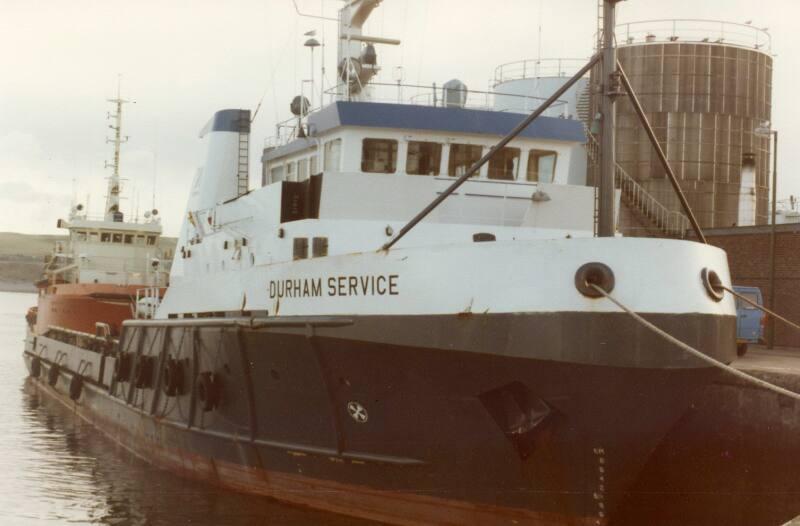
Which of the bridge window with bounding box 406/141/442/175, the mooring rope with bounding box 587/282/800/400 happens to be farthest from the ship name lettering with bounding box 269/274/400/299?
the bridge window with bounding box 406/141/442/175

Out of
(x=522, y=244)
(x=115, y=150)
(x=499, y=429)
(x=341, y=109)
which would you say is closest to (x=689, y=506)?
(x=499, y=429)

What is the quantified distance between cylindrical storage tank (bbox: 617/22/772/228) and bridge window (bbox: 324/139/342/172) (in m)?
24.3

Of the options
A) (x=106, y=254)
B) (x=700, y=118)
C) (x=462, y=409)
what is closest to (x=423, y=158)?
(x=462, y=409)

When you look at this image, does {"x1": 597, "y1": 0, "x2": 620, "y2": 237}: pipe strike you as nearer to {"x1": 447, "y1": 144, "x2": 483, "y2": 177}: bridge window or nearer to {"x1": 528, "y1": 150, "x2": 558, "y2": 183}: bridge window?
{"x1": 447, "y1": 144, "x2": 483, "y2": 177}: bridge window

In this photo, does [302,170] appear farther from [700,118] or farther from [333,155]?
[700,118]

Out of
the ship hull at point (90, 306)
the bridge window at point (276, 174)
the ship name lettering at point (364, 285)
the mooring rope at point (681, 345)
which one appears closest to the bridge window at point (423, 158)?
the ship name lettering at point (364, 285)

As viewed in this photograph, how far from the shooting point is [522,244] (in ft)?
33.1

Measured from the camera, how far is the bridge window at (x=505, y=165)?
13.8 meters

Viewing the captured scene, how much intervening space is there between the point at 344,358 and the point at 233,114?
920 cm

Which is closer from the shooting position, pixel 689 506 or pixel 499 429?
pixel 499 429

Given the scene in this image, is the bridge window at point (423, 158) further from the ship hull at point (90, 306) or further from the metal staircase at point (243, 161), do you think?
the ship hull at point (90, 306)

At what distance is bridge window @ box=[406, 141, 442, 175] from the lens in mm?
13562

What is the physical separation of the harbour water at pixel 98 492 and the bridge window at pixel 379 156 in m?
4.48

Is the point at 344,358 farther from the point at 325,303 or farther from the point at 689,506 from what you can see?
→ the point at 689,506
